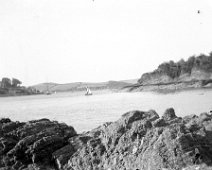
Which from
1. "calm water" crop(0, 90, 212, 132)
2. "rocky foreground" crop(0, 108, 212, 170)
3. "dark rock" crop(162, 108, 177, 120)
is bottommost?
"calm water" crop(0, 90, 212, 132)

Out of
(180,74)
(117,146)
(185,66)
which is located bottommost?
(117,146)

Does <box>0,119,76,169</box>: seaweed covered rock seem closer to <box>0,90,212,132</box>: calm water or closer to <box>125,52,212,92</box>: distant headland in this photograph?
<box>0,90,212,132</box>: calm water

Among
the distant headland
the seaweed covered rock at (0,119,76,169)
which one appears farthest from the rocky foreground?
the distant headland

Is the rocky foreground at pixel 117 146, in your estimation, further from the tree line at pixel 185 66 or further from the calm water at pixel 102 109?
the tree line at pixel 185 66

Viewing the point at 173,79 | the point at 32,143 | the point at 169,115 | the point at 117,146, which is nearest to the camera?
the point at 117,146

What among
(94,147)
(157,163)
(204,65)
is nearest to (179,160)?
(157,163)

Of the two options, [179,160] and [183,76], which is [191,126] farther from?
[183,76]

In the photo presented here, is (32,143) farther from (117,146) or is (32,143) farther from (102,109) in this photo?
(102,109)

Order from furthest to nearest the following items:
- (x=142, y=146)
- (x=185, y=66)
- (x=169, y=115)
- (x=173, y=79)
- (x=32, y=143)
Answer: (x=173, y=79) < (x=185, y=66) < (x=169, y=115) < (x=32, y=143) < (x=142, y=146)

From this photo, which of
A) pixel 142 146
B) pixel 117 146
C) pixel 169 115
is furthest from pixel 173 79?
pixel 142 146
